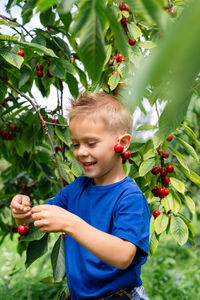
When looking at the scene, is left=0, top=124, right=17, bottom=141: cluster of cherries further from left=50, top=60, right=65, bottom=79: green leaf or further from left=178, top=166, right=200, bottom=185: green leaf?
left=178, top=166, right=200, bottom=185: green leaf

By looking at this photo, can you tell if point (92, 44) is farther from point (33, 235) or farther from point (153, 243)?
point (153, 243)

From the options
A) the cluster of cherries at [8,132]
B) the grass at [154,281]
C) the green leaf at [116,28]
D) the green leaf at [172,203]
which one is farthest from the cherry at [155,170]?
the grass at [154,281]

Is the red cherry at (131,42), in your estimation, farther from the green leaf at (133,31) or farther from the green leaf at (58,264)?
the green leaf at (58,264)

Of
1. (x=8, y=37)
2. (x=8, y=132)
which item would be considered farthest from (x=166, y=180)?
(x=8, y=132)

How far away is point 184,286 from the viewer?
3.00 metres

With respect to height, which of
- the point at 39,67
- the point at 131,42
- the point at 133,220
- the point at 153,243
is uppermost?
the point at 131,42

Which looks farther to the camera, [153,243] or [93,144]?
[153,243]

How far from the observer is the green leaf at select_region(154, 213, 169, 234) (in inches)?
56.9

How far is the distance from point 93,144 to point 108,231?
0.97 feet

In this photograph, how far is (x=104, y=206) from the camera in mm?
1237

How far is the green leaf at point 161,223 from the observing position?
1445 mm

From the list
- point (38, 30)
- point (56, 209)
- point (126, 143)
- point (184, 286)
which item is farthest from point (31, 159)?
point (184, 286)

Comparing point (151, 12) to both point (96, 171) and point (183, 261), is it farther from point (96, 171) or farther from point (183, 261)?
point (183, 261)

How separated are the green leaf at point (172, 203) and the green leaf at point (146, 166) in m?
0.15
